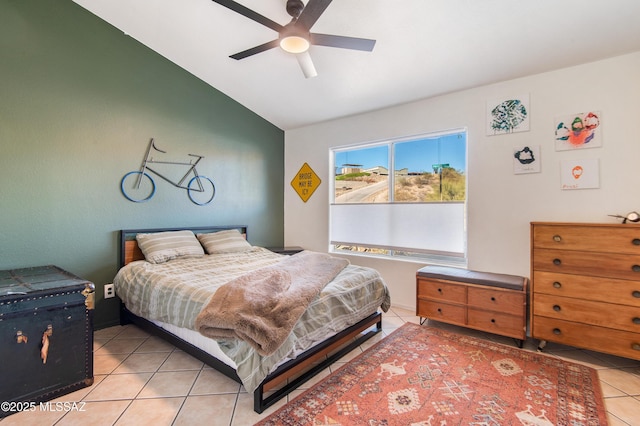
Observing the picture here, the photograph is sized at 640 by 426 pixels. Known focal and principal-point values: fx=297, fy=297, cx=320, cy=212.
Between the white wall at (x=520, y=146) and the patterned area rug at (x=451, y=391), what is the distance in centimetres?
96

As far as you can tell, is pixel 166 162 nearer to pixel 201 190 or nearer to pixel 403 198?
pixel 201 190

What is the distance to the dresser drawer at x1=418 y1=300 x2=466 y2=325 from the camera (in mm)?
2821

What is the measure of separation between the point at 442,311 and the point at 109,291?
11.0 feet

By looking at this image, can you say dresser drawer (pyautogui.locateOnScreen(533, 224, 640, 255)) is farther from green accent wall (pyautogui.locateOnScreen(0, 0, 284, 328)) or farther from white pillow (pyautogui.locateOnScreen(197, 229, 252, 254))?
green accent wall (pyautogui.locateOnScreen(0, 0, 284, 328))

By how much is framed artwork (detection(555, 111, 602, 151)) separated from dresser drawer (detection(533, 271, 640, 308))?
44.9 inches

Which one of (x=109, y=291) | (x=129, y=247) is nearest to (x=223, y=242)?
(x=129, y=247)

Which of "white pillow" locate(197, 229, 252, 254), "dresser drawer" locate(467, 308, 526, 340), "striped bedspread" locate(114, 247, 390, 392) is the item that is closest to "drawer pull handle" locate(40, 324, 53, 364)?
"striped bedspread" locate(114, 247, 390, 392)

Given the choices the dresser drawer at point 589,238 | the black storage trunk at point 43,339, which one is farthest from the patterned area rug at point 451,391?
the black storage trunk at point 43,339

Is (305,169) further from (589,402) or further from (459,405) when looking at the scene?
(589,402)

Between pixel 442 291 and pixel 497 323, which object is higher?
pixel 442 291

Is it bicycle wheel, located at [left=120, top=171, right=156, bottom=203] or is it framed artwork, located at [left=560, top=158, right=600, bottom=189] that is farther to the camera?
bicycle wheel, located at [left=120, top=171, right=156, bottom=203]

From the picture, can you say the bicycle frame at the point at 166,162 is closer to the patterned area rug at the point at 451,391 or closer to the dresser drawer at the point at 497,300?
the patterned area rug at the point at 451,391

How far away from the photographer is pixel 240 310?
5.62 feet

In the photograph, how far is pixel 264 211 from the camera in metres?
4.59
